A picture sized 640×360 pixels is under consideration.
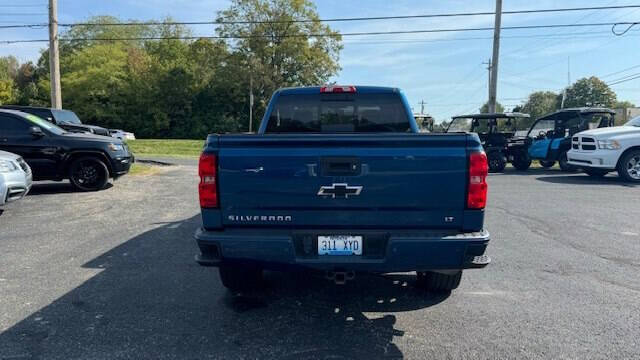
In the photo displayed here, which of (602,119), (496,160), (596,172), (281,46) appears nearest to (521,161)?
(496,160)

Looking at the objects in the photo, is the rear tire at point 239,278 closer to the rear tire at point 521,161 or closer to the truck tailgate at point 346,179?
the truck tailgate at point 346,179

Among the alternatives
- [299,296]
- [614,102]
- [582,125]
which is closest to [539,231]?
[299,296]

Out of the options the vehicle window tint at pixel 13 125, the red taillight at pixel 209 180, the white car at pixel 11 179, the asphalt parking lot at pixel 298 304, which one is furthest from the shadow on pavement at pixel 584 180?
the vehicle window tint at pixel 13 125

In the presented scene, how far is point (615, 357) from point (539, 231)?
415 centimetres

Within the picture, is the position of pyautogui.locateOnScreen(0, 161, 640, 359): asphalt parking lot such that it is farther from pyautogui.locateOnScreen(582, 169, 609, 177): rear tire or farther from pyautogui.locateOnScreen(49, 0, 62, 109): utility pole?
pyautogui.locateOnScreen(49, 0, 62, 109): utility pole

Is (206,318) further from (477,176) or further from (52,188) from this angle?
(52,188)

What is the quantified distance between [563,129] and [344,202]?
1488 centimetres

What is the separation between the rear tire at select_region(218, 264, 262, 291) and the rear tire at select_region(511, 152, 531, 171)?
1426 centimetres

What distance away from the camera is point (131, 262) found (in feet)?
17.8

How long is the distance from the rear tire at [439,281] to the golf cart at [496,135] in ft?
39.6

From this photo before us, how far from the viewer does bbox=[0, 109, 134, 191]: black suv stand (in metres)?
9.92

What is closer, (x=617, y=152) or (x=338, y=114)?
(x=338, y=114)

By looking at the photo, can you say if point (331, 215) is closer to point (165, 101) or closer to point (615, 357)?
point (615, 357)

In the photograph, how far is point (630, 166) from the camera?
13.0 metres
